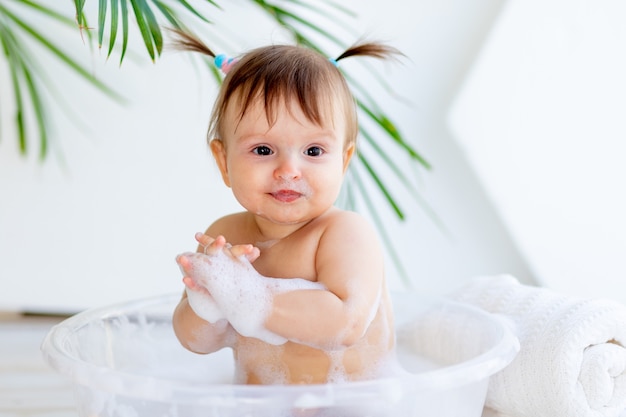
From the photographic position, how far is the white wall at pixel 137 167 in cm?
180

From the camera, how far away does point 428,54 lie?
1.96 meters

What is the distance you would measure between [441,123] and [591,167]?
0.40 meters

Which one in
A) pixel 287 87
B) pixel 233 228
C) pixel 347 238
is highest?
pixel 287 87

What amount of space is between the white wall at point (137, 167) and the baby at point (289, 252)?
2.89ft

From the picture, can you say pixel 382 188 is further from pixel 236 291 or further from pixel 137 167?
pixel 137 167

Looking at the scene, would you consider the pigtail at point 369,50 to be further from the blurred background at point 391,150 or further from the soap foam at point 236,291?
the blurred background at point 391,150

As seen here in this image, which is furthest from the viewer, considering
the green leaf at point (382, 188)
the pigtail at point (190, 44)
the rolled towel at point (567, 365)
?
the green leaf at point (382, 188)

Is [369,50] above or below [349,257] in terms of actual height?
above

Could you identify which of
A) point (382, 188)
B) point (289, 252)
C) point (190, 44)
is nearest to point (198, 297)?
point (289, 252)

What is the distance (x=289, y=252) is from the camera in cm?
93

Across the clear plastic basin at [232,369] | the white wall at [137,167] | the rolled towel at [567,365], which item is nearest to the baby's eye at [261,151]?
the clear plastic basin at [232,369]

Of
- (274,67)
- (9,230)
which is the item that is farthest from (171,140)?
(274,67)

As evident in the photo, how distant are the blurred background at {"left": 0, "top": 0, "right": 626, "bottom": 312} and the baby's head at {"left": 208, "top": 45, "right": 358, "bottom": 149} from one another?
88 centimetres

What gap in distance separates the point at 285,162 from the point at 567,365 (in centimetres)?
42
